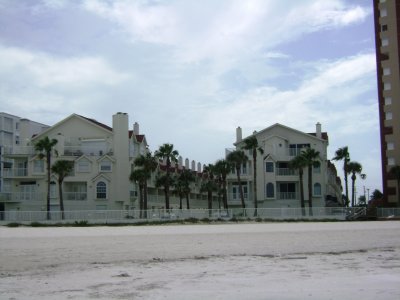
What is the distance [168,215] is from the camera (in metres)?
55.7

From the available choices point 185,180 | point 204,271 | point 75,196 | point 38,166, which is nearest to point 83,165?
point 75,196

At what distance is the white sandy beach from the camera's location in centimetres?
1130

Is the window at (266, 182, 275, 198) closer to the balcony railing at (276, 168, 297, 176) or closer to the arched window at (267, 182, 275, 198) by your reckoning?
the arched window at (267, 182, 275, 198)

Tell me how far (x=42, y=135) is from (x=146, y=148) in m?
15.1

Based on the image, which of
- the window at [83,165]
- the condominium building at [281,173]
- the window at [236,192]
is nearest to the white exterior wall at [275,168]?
the condominium building at [281,173]

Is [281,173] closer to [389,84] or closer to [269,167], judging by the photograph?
[269,167]

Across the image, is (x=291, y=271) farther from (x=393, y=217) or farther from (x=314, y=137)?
(x=314, y=137)

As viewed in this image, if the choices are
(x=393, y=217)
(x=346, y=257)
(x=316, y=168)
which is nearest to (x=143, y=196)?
(x=316, y=168)

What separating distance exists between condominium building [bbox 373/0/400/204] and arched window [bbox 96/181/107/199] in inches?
1454

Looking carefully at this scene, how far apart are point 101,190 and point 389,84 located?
1625 inches

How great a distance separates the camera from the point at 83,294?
11523 millimetres

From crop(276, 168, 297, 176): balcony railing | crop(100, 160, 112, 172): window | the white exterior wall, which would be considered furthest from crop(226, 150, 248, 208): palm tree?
crop(100, 160, 112, 172): window

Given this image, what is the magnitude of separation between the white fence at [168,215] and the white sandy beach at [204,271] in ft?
102

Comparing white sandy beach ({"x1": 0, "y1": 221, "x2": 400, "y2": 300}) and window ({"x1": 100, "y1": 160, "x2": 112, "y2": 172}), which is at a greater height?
window ({"x1": 100, "y1": 160, "x2": 112, "y2": 172})
